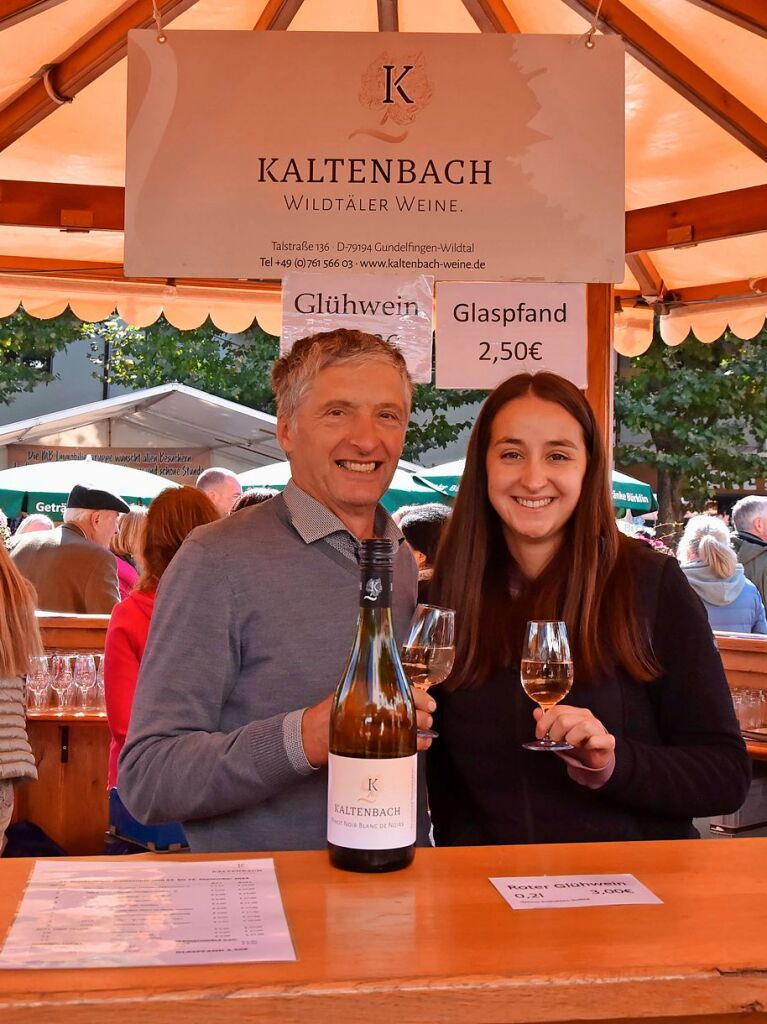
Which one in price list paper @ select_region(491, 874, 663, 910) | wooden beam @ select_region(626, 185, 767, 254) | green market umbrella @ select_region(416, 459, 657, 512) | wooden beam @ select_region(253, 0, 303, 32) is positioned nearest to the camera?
price list paper @ select_region(491, 874, 663, 910)

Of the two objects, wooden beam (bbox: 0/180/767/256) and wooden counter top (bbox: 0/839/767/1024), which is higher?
wooden beam (bbox: 0/180/767/256)

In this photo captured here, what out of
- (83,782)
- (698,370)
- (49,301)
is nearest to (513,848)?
(83,782)

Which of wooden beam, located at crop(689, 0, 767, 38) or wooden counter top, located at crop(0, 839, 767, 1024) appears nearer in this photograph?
wooden counter top, located at crop(0, 839, 767, 1024)

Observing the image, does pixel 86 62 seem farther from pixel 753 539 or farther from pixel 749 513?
pixel 749 513

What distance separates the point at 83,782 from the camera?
522 cm

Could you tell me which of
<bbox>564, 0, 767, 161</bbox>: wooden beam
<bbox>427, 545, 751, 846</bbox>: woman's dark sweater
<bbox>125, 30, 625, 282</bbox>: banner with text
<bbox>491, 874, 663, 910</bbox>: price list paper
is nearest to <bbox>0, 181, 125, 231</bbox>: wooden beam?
<bbox>125, 30, 625, 282</bbox>: banner with text

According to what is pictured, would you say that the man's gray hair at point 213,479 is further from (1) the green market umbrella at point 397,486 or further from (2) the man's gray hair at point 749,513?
(2) the man's gray hair at point 749,513

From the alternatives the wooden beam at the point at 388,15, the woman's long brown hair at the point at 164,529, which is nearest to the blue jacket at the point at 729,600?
the woman's long brown hair at the point at 164,529

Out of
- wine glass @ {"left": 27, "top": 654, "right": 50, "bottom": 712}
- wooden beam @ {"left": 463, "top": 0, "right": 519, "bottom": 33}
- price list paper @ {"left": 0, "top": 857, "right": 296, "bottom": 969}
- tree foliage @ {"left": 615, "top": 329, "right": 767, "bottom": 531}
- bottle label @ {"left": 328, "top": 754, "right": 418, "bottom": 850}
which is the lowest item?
wine glass @ {"left": 27, "top": 654, "right": 50, "bottom": 712}

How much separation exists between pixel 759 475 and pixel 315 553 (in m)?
18.2

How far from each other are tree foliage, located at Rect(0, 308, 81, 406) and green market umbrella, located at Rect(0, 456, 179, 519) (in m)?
8.67

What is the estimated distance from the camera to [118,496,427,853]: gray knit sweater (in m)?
1.84

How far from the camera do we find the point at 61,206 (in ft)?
14.2

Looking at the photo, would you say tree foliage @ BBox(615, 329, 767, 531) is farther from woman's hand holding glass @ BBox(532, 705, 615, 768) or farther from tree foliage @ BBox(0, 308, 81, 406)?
woman's hand holding glass @ BBox(532, 705, 615, 768)
